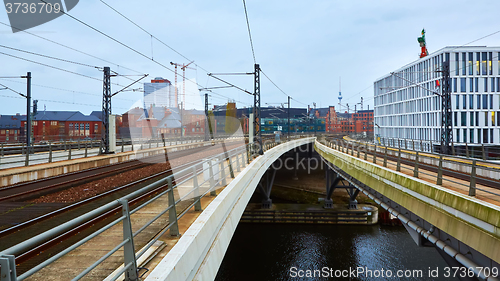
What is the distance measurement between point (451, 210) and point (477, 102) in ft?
177

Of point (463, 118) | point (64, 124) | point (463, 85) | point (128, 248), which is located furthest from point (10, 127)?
point (463, 85)

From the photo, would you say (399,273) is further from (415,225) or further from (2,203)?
(2,203)

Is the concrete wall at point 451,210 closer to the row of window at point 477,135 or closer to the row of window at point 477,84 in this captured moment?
the row of window at point 477,135

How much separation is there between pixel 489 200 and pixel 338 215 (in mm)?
24917

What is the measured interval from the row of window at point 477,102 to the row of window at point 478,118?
1.07 m

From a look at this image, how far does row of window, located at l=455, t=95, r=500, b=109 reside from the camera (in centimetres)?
5056

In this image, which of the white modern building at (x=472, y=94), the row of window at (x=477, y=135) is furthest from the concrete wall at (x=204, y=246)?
the row of window at (x=477, y=135)

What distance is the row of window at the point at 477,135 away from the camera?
50062 millimetres

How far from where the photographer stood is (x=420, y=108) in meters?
59.2

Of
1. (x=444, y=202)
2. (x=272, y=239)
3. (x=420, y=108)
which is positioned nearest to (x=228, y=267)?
(x=272, y=239)

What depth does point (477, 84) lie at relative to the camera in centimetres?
5097

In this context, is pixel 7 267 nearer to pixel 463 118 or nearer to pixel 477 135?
pixel 463 118

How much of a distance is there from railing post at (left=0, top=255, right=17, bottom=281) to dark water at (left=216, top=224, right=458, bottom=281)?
70.8ft

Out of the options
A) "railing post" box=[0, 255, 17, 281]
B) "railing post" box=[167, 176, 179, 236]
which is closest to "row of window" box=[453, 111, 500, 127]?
"railing post" box=[167, 176, 179, 236]
